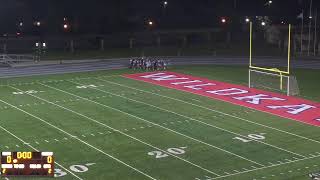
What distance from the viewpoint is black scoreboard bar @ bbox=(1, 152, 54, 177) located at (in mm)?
11961

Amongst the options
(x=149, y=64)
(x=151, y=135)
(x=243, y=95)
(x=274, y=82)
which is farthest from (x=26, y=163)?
(x=149, y=64)

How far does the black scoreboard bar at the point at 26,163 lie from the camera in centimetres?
1196

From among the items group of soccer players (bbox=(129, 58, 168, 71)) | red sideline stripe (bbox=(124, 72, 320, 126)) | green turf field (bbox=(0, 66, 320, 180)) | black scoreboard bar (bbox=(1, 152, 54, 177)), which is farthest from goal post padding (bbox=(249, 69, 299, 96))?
black scoreboard bar (bbox=(1, 152, 54, 177))

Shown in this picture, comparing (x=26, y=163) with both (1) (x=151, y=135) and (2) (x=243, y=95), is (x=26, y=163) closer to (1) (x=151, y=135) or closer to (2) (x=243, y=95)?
(1) (x=151, y=135)

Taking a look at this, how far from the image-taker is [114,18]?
65.6 m

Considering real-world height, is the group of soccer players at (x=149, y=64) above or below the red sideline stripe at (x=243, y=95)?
above

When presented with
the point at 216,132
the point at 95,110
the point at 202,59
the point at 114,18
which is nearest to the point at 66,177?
the point at 216,132

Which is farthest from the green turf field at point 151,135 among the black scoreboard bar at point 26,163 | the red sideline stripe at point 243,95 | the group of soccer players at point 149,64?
the group of soccer players at point 149,64

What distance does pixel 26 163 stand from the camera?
39.2 ft

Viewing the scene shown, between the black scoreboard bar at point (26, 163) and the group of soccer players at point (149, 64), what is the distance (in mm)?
28604

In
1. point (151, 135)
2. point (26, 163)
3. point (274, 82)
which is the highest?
point (26, 163)

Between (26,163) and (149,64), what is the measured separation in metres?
28.8

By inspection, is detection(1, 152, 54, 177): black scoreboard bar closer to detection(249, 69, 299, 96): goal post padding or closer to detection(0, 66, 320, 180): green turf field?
detection(0, 66, 320, 180): green turf field

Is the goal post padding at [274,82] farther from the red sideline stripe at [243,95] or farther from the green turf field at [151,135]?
the green turf field at [151,135]
